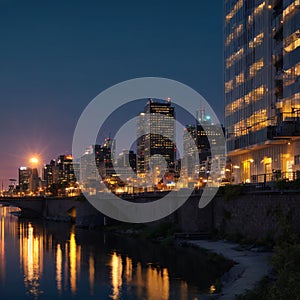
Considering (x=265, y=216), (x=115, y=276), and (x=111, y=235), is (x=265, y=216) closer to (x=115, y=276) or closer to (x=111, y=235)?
(x=115, y=276)

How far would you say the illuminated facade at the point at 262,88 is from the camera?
246ft

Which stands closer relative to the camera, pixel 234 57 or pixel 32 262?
pixel 32 262

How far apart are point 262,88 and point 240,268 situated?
48811 millimetres

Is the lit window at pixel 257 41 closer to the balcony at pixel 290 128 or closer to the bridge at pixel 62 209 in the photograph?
the balcony at pixel 290 128

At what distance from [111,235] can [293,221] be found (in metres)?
45.7

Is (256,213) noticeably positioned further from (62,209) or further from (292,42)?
(62,209)

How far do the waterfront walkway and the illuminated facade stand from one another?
13495 mm

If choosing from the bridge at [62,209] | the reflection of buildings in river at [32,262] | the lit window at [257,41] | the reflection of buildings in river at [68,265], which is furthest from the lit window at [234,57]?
the reflection of buildings in river at [32,262]

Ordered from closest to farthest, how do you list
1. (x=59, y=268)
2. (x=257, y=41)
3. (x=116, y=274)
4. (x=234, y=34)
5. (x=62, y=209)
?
1. (x=116, y=274)
2. (x=59, y=268)
3. (x=257, y=41)
4. (x=234, y=34)
5. (x=62, y=209)

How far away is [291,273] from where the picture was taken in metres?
26.5

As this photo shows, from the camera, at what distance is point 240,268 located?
42.4m

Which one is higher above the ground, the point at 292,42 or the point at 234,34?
the point at 234,34

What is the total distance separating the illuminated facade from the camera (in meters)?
75.1

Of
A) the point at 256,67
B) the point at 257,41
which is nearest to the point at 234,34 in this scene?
the point at 257,41
